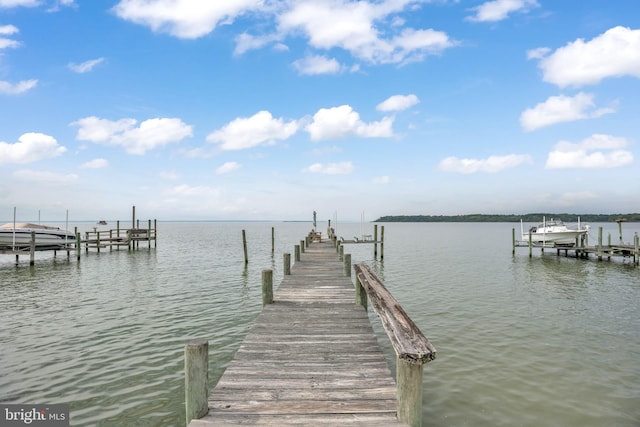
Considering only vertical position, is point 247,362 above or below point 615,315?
above

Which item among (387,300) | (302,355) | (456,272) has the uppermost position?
(387,300)

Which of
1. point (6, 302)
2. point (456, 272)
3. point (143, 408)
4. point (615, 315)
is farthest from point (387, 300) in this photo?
point (456, 272)

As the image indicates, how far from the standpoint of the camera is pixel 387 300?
5711 mm

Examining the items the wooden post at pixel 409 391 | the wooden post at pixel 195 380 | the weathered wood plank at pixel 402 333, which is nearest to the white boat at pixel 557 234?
the weathered wood plank at pixel 402 333

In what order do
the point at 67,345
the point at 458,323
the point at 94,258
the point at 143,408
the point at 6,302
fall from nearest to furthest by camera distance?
the point at 143,408
the point at 67,345
the point at 458,323
the point at 6,302
the point at 94,258

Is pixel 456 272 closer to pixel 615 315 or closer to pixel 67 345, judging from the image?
pixel 615 315

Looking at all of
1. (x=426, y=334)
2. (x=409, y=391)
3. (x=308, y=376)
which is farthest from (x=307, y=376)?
(x=426, y=334)

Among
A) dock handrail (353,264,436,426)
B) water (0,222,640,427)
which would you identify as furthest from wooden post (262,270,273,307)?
dock handrail (353,264,436,426)

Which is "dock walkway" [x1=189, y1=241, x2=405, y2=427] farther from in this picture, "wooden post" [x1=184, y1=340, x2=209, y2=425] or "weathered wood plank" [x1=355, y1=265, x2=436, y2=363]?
"weathered wood plank" [x1=355, y1=265, x2=436, y2=363]

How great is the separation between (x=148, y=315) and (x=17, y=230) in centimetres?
2541

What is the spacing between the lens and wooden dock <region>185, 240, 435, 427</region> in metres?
4.46
